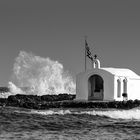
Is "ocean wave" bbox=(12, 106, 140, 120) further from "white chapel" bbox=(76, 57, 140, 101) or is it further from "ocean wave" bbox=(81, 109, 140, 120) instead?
"white chapel" bbox=(76, 57, 140, 101)

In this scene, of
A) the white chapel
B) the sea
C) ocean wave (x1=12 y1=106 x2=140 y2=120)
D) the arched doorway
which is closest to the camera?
the sea

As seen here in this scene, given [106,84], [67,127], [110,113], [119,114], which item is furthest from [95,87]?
[67,127]

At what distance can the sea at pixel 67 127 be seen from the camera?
1952 centimetres

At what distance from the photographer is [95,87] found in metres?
40.3

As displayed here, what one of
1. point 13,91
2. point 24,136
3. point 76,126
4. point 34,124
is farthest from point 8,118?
point 13,91

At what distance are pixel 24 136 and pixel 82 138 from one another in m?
2.40

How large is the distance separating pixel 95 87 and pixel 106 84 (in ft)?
8.74

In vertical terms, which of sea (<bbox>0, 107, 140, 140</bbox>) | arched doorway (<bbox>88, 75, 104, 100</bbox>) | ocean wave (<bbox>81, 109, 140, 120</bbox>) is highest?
arched doorway (<bbox>88, 75, 104, 100</bbox>)

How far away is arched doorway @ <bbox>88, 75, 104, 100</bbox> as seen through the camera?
39.4m

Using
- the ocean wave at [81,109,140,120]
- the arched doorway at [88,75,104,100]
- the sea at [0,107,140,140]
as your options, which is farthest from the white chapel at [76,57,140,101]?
the sea at [0,107,140,140]

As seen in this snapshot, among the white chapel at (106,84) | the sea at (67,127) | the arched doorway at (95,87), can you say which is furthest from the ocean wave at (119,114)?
the arched doorway at (95,87)

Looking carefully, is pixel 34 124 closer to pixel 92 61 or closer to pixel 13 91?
pixel 92 61

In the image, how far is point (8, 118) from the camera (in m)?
25.3

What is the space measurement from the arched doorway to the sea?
9376 millimetres
